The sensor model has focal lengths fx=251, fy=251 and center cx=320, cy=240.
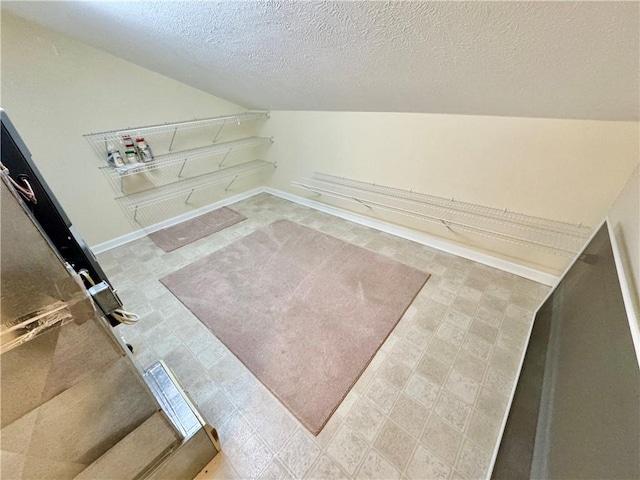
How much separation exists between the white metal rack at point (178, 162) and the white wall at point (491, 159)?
2.71 ft

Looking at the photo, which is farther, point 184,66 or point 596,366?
point 184,66

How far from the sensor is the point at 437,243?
7.09ft

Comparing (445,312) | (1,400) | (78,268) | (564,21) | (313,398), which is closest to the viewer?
(1,400)

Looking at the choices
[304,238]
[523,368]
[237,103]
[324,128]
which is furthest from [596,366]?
[237,103]

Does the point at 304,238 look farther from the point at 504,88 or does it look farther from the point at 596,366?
the point at 596,366

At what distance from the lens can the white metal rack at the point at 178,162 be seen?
2189 millimetres

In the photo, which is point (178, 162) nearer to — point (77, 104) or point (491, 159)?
point (77, 104)

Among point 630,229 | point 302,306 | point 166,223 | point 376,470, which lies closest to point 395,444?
point 376,470

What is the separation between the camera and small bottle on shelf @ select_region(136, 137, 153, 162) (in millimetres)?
2234

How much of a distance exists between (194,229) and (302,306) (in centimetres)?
163

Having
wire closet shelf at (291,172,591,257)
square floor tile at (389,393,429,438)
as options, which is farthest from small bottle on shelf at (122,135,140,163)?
square floor tile at (389,393,429,438)

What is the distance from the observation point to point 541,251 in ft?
5.55

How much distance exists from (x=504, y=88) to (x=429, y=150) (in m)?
0.83

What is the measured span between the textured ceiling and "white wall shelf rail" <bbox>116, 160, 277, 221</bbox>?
115cm
